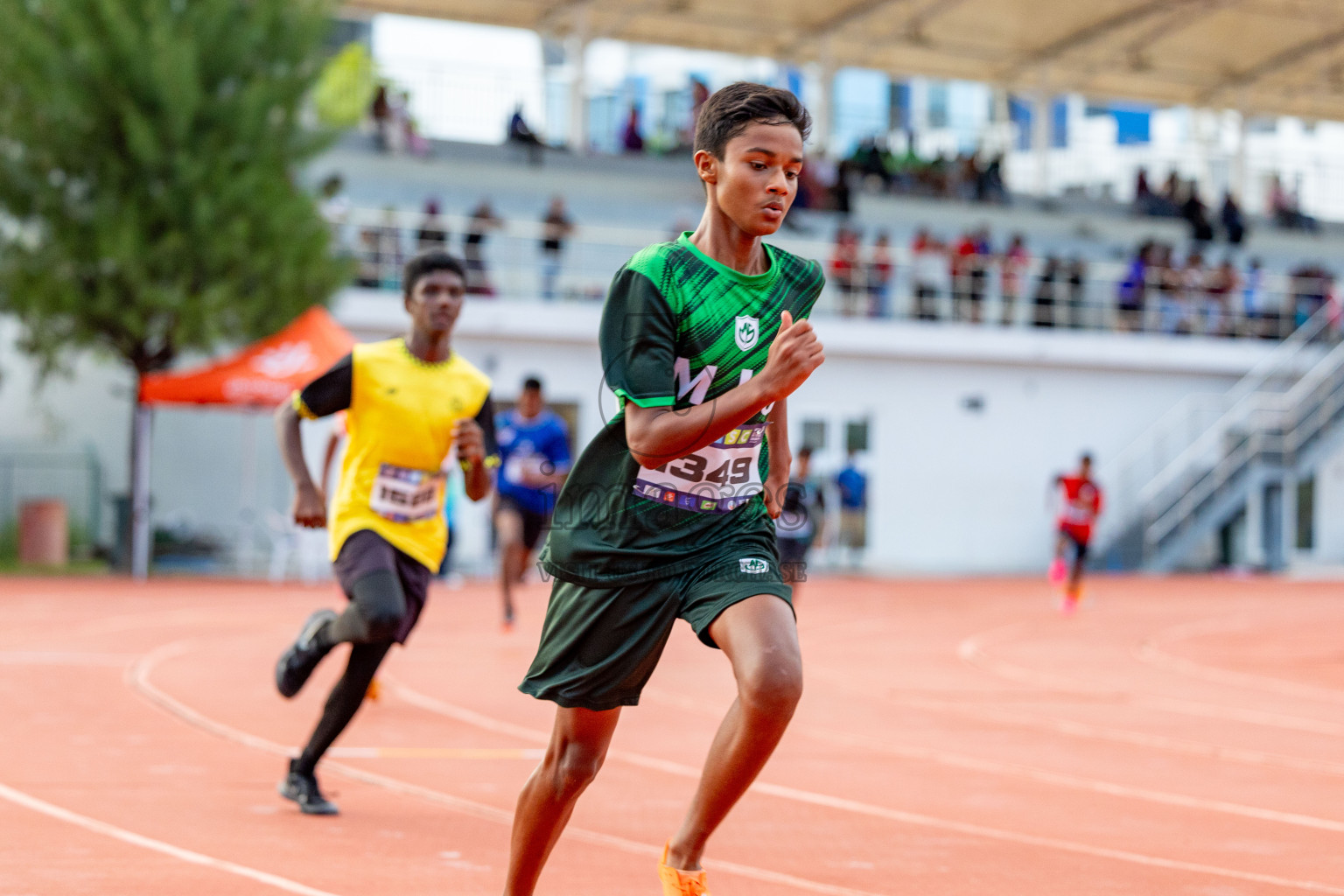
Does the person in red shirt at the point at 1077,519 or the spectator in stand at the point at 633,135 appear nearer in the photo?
the person in red shirt at the point at 1077,519

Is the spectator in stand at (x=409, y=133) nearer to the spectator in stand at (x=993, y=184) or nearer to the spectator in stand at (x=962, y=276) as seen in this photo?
the spectator in stand at (x=962, y=276)

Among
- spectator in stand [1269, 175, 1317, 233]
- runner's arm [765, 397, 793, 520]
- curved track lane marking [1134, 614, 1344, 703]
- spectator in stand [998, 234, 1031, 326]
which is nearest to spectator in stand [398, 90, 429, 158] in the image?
spectator in stand [998, 234, 1031, 326]

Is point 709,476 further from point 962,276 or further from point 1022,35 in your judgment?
point 1022,35

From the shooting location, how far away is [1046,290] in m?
30.8

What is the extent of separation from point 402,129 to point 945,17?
11.7 meters

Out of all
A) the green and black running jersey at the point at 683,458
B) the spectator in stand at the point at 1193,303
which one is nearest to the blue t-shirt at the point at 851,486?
the spectator in stand at the point at 1193,303

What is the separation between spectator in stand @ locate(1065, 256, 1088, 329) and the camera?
3067cm

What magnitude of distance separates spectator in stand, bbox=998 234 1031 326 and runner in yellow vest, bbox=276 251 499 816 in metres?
23.9

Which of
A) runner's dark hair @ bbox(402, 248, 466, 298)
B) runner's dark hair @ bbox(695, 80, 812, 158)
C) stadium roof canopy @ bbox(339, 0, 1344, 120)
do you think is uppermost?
stadium roof canopy @ bbox(339, 0, 1344, 120)

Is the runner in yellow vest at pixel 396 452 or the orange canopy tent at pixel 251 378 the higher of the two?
the orange canopy tent at pixel 251 378

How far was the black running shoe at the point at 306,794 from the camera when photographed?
622cm

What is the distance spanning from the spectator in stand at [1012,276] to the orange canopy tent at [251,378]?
13.7 metres

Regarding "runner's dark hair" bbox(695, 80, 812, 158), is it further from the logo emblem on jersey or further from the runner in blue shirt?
the runner in blue shirt

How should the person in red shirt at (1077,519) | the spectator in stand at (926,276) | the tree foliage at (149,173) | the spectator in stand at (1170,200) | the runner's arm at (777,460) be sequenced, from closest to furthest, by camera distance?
the runner's arm at (777,460), the person in red shirt at (1077,519), the tree foliage at (149,173), the spectator in stand at (926,276), the spectator in stand at (1170,200)
